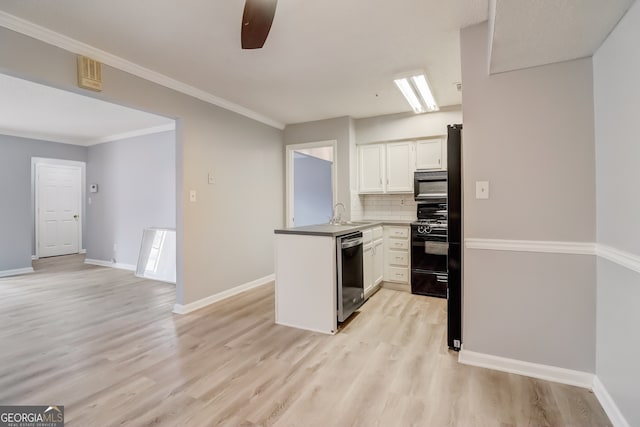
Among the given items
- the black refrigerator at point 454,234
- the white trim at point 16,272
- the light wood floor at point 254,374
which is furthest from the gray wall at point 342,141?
the white trim at point 16,272

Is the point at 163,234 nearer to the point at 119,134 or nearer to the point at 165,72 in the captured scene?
the point at 119,134

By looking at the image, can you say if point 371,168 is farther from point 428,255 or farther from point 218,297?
point 218,297

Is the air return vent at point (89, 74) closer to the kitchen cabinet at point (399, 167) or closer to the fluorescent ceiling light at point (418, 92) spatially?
the fluorescent ceiling light at point (418, 92)

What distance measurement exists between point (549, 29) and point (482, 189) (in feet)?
3.27

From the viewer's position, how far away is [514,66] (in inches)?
79.9

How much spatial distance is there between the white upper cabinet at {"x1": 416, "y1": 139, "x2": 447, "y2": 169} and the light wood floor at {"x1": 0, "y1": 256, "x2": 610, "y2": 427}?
77.3 inches

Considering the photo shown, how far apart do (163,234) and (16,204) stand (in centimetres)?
279

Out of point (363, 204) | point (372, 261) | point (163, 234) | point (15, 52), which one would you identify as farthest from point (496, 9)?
point (163, 234)

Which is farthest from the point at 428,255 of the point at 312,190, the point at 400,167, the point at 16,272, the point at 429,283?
the point at 16,272

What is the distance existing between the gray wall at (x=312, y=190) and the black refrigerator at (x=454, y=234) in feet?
17.2

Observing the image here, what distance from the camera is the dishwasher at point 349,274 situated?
2.83m

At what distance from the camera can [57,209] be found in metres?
6.91

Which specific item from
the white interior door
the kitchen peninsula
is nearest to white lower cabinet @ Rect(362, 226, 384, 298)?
the kitchen peninsula

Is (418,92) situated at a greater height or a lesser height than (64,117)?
lesser
